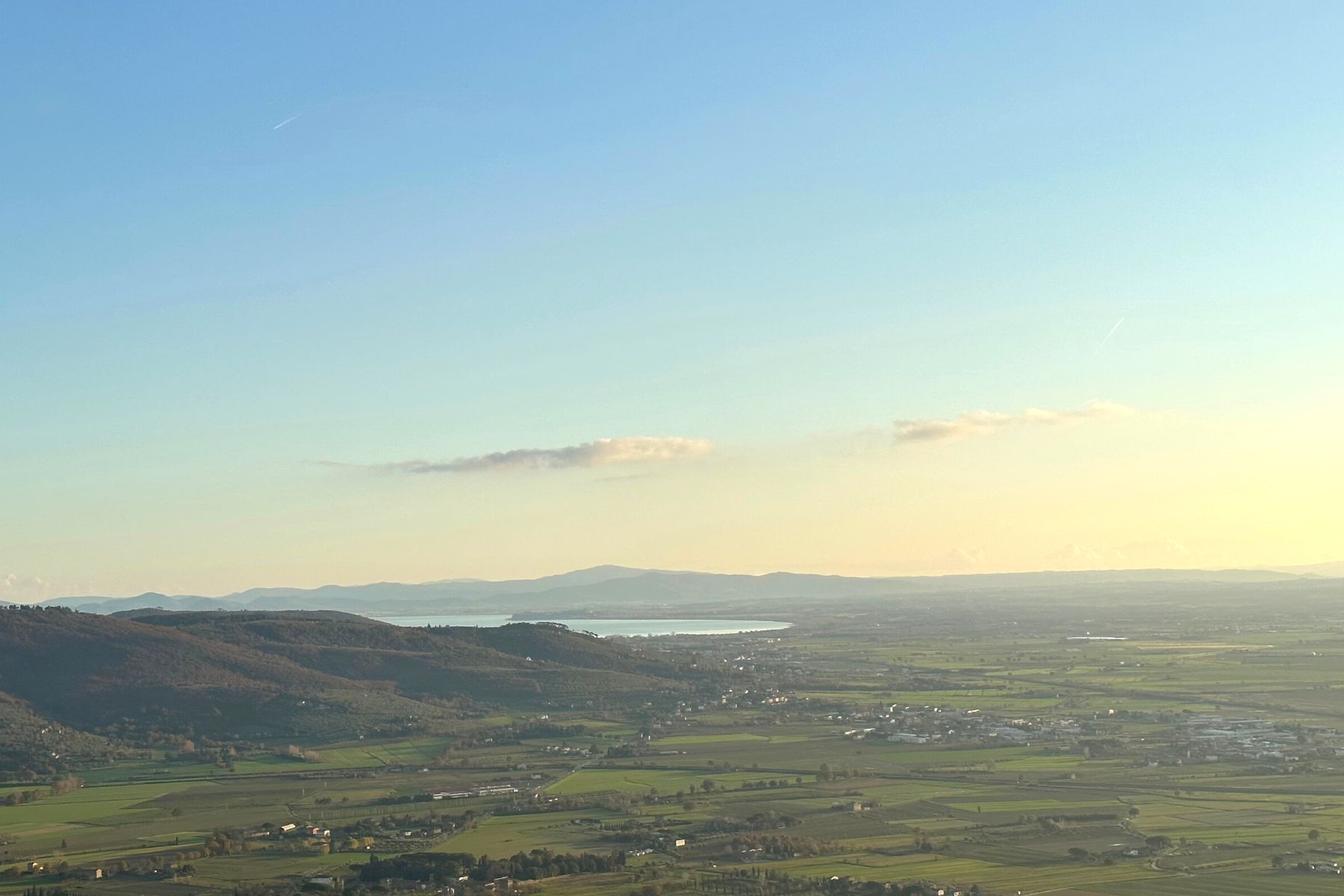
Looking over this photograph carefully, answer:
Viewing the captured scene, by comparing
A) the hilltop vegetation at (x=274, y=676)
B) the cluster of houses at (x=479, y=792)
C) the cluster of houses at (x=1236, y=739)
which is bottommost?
the cluster of houses at (x=1236, y=739)

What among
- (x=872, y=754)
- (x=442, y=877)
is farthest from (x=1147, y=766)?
(x=442, y=877)

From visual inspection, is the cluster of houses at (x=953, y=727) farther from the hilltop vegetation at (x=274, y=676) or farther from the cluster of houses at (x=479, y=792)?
the hilltop vegetation at (x=274, y=676)

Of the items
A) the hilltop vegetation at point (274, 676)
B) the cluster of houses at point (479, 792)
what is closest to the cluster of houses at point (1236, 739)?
the cluster of houses at point (479, 792)

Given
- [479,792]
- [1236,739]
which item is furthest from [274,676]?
[1236,739]

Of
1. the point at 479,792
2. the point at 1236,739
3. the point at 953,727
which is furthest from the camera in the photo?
the point at 953,727

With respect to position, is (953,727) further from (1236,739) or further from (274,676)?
(274,676)

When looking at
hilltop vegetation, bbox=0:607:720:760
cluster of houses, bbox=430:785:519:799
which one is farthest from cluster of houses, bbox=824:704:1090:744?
hilltop vegetation, bbox=0:607:720:760

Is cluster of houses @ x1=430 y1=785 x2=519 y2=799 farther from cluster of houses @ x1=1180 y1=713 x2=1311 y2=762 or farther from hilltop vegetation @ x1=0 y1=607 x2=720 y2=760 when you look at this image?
cluster of houses @ x1=1180 y1=713 x2=1311 y2=762

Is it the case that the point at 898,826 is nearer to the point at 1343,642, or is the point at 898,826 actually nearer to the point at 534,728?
the point at 534,728

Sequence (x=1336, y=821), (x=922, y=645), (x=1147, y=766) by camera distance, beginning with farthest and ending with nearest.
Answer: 1. (x=922, y=645)
2. (x=1147, y=766)
3. (x=1336, y=821)

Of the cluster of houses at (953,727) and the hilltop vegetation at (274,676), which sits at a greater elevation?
the hilltop vegetation at (274,676)

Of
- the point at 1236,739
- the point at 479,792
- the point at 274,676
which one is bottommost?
the point at 1236,739
